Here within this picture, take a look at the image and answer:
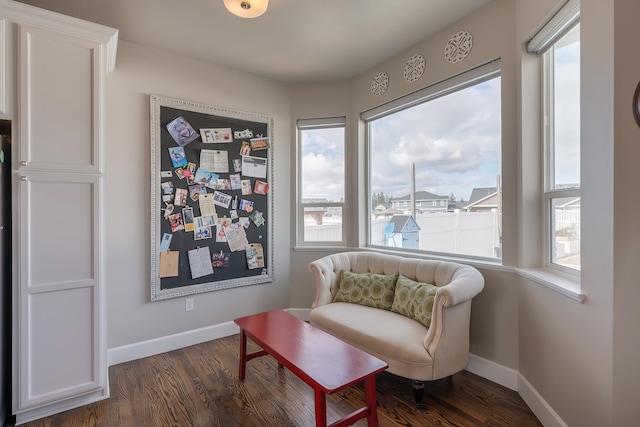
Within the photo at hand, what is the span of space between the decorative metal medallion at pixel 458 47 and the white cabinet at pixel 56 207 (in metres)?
2.43

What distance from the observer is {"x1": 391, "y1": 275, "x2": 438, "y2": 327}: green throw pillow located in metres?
2.18

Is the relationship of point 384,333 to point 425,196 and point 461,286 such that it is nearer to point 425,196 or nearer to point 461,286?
point 461,286

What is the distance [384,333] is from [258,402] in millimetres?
935

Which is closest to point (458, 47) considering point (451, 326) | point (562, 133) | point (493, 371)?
point (562, 133)

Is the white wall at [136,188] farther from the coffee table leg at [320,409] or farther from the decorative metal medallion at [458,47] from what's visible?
the decorative metal medallion at [458,47]

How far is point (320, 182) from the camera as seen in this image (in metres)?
3.60

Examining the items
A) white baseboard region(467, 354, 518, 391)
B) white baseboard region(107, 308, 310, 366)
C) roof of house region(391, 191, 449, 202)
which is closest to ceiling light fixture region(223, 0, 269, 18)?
roof of house region(391, 191, 449, 202)

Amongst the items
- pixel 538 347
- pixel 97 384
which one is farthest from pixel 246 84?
pixel 538 347

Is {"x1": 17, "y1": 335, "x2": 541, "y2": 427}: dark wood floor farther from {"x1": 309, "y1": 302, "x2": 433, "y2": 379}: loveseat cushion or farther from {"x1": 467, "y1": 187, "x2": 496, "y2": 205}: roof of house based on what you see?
{"x1": 467, "y1": 187, "x2": 496, "y2": 205}: roof of house

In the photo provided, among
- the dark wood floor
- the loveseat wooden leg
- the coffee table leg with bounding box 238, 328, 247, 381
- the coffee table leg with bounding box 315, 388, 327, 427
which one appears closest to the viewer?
the coffee table leg with bounding box 315, 388, 327, 427

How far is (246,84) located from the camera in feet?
10.7

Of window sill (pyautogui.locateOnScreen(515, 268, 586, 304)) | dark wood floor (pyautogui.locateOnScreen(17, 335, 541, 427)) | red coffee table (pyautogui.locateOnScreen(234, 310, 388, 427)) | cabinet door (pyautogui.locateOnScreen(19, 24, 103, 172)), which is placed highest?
cabinet door (pyautogui.locateOnScreen(19, 24, 103, 172))

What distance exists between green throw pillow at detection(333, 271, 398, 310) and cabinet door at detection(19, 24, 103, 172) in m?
2.06

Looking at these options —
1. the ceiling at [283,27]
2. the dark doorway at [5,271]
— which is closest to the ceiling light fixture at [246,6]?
the ceiling at [283,27]
